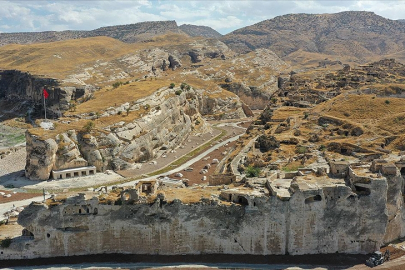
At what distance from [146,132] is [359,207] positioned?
5032cm

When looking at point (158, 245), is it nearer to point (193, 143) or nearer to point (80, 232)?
point (80, 232)

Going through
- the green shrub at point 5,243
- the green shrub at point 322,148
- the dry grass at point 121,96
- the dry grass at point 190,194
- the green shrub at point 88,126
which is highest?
the dry grass at point 121,96

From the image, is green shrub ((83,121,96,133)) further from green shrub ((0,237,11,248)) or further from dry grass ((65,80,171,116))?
green shrub ((0,237,11,248))

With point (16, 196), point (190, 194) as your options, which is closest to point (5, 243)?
point (190, 194)

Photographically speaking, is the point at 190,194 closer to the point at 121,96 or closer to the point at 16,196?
the point at 16,196

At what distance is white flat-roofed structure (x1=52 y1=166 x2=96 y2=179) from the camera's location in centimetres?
6399

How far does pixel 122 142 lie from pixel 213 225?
39.9m

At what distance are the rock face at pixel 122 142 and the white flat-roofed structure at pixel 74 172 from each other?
3.80 feet

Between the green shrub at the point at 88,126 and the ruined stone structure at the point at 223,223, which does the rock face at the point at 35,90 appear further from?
the ruined stone structure at the point at 223,223

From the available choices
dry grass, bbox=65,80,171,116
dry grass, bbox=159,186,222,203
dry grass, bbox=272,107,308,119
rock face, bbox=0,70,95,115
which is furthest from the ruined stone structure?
rock face, bbox=0,70,95,115

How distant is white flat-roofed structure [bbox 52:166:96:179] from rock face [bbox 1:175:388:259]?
27908mm

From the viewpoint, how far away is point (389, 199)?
38.8 meters

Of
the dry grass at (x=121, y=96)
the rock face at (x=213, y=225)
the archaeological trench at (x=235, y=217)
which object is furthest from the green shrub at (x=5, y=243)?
the dry grass at (x=121, y=96)

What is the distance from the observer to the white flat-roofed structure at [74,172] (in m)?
64.0
